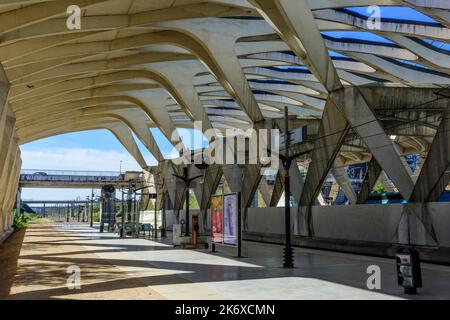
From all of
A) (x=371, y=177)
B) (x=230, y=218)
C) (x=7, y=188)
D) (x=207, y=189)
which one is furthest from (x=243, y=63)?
(x=7, y=188)

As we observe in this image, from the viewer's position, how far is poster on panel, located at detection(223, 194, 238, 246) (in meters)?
16.9

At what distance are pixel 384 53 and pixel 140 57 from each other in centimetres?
1601

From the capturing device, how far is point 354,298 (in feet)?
27.8

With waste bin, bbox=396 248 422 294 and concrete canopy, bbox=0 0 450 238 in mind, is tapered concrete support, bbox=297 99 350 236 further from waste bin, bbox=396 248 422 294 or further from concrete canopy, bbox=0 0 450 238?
waste bin, bbox=396 248 422 294

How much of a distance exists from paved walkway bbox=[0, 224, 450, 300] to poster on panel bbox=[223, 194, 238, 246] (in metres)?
0.78

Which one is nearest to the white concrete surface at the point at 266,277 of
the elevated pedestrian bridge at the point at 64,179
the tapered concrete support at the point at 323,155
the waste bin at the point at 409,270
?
the waste bin at the point at 409,270

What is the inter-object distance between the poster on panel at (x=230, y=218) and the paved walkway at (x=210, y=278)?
30.8 inches

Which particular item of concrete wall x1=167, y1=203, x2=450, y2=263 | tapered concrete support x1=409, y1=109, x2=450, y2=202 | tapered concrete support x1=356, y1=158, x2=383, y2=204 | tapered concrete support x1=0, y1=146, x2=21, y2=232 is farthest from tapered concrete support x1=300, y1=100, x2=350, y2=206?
tapered concrete support x1=0, y1=146, x2=21, y2=232

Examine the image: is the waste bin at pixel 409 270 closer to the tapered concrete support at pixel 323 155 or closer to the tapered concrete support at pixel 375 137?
the tapered concrete support at pixel 375 137

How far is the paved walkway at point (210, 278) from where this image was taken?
29.6 feet

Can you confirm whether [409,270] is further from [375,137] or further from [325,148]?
[325,148]

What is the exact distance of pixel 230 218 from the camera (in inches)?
685
